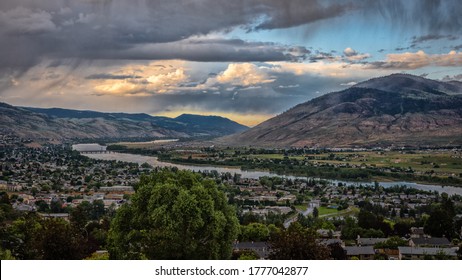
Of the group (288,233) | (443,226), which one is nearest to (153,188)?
(288,233)

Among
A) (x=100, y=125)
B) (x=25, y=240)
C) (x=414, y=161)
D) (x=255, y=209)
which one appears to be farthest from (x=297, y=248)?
(x=100, y=125)

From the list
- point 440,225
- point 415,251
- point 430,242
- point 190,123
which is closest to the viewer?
point 415,251

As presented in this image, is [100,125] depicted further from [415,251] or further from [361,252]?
[415,251]

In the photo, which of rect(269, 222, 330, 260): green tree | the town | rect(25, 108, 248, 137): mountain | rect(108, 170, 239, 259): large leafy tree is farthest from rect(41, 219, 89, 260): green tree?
rect(25, 108, 248, 137): mountain

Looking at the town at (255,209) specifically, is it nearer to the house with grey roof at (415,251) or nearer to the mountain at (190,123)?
the house with grey roof at (415,251)

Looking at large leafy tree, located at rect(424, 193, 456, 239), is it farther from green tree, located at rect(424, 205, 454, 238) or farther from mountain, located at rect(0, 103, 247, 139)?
mountain, located at rect(0, 103, 247, 139)

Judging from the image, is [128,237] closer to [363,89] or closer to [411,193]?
[411,193]
